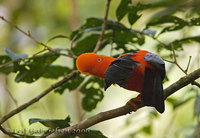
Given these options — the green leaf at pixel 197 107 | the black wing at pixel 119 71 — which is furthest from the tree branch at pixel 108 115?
the green leaf at pixel 197 107

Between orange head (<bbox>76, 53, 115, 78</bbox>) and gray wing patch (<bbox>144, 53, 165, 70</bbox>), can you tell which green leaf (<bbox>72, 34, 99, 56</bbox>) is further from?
gray wing patch (<bbox>144, 53, 165, 70</bbox>)

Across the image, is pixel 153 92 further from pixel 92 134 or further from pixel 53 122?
pixel 53 122

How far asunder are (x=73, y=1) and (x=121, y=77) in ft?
11.4

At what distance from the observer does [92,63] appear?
6.99 ft

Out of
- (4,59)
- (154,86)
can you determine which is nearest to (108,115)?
(154,86)

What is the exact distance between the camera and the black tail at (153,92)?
1905 millimetres

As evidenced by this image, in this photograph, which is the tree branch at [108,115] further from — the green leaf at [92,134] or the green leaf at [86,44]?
the green leaf at [86,44]

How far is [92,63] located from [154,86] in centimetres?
52

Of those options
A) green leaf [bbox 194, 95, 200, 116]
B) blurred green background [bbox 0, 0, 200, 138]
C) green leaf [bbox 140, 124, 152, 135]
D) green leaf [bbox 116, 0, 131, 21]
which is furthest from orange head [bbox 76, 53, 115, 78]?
blurred green background [bbox 0, 0, 200, 138]

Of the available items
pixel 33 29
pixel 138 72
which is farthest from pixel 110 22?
pixel 33 29

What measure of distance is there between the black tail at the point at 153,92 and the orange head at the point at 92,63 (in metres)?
0.36

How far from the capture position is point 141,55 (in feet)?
6.93

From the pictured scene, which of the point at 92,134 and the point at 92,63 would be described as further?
the point at 92,63

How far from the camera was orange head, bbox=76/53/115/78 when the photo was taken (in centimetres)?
211
